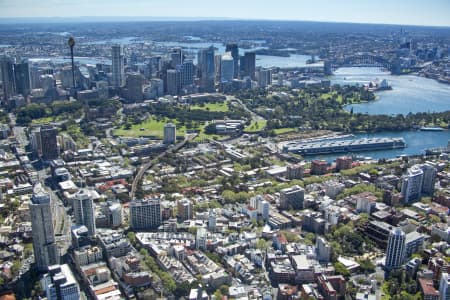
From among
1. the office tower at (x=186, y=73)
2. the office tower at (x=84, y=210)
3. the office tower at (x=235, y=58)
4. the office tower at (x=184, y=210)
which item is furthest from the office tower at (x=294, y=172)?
the office tower at (x=235, y=58)

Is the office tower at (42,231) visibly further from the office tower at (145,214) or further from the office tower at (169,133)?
the office tower at (169,133)

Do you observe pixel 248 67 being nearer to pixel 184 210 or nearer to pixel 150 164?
pixel 150 164

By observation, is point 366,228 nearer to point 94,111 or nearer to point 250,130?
point 250,130

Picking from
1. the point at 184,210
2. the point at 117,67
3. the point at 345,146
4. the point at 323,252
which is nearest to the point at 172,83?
the point at 117,67

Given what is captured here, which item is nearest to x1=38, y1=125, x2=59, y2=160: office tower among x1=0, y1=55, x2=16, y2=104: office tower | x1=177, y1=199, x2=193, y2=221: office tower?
x1=177, y1=199, x2=193, y2=221: office tower

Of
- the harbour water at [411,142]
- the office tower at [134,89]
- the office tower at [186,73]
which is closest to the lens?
the harbour water at [411,142]
